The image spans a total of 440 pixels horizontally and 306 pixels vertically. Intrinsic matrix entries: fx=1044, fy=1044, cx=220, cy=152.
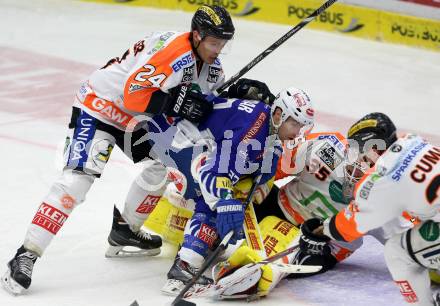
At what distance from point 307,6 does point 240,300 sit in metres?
5.28

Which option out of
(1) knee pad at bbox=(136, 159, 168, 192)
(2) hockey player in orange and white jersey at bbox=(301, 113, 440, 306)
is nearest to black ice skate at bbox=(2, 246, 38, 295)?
(1) knee pad at bbox=(136, 159, 168, 192)

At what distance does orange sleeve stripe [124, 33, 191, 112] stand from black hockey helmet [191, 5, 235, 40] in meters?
0.11

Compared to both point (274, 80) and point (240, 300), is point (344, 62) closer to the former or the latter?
point (274, 80)

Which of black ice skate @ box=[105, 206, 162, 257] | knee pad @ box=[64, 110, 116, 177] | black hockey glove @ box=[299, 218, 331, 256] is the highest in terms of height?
→ knee pad @ box=[64, 110, 116, 177]

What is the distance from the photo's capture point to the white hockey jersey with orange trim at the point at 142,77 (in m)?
5.21

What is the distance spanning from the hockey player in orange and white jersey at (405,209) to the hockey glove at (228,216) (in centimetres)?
49

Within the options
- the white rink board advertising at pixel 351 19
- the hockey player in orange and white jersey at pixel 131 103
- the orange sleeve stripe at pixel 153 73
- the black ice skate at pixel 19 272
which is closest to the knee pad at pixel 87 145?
the hockey player in orange and white jersey at pixel 131 103

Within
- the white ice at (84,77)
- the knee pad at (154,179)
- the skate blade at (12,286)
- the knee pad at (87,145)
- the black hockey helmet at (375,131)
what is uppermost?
the black hockey helmet at (375,131)

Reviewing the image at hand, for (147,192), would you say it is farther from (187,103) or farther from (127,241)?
(187,103)

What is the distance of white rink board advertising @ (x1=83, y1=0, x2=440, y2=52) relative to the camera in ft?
30.8

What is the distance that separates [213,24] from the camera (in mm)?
5234

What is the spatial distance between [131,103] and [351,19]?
16.1 feet

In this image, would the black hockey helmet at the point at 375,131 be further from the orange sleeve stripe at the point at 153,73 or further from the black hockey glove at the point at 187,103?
the orange sleeve stripe at the point at 153,73

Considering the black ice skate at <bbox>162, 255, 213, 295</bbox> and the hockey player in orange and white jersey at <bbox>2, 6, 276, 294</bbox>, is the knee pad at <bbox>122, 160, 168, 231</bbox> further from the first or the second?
the black ice skate at <bbox>162, 255, 213, 295</bbox>
